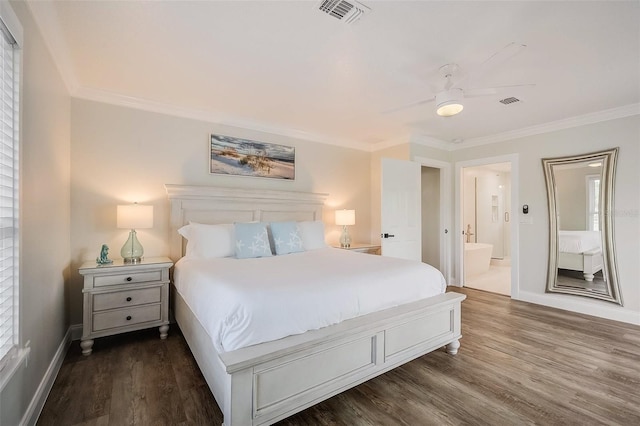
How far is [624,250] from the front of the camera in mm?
3338

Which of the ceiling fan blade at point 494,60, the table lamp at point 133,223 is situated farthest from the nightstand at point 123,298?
the ceiling fan blade at point 494,60

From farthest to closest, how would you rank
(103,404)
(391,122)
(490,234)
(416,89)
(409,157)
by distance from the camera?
1. (490,234)
2. (409,157)
3. (391,122)
4. (416,89)
5. (103,404)

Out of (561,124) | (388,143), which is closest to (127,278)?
(388,143)

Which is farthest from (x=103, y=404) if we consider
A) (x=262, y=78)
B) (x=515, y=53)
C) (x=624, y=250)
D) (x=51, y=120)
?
(x=624, y=250)

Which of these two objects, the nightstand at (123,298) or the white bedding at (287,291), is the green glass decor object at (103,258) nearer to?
the nightstand at (123,298)

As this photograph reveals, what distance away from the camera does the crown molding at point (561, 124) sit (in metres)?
3.30

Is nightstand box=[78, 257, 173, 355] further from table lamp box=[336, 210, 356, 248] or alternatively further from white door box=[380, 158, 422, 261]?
white door box=[380, 158, 422, 261]

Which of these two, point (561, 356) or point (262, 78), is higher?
point (262, 78)

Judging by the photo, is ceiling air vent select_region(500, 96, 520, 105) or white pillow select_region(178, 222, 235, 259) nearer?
white pillow select_region(178, 222, 235, 259)

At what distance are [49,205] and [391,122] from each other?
142 inches

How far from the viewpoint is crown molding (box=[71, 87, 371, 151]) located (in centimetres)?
292

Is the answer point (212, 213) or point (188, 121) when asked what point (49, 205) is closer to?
point (212, 213)

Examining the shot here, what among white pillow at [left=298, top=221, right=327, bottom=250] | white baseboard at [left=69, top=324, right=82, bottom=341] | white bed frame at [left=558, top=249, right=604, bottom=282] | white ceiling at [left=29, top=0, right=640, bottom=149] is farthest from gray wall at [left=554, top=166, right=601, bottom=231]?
white baseboard at [left=69, top=324, right=82, bottom=341]

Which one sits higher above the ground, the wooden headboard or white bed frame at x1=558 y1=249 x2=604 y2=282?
the wooden headboard
